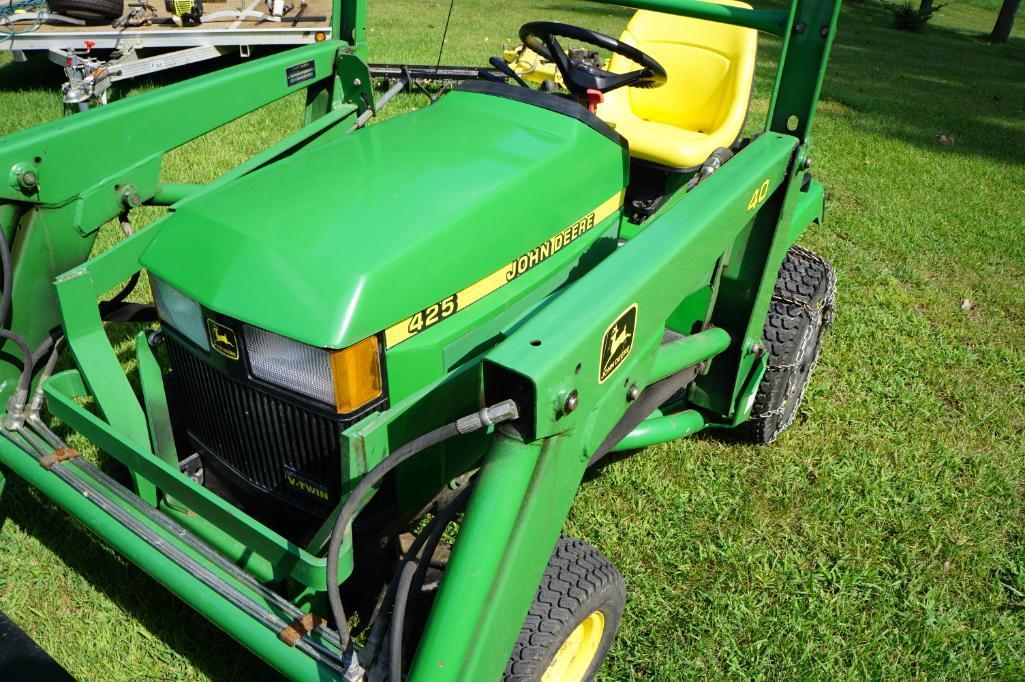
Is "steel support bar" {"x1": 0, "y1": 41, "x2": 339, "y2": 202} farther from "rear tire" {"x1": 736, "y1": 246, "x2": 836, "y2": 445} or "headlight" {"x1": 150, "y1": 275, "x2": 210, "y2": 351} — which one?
"rear tire" {"x1": 736, "y1": 246, "x2": 836, "y2": 445}

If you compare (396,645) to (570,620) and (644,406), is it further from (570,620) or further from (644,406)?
(644,406)

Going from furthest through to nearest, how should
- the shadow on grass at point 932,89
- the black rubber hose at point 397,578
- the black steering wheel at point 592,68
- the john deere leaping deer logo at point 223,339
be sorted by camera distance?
the shadow on grass at point 932,89 → the black steering wheel at point 592,68 → the john deere leaping deer logo at point 223,339 → the black rubber hose at point 397,578

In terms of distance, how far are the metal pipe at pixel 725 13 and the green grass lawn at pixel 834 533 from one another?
4.95ft

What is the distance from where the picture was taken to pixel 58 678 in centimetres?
161

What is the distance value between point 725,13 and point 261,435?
1643 millimetres

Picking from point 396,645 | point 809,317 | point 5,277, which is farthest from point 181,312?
point 809,317

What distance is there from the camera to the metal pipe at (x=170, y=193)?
2.44 meters

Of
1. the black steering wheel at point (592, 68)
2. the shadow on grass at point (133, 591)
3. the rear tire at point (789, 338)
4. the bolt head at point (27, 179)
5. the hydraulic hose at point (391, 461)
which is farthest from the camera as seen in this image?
the rear tire at point (789, 338)

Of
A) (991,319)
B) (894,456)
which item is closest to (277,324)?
(894,456)

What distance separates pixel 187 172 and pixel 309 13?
305cm

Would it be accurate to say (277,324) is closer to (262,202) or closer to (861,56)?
(262,202)

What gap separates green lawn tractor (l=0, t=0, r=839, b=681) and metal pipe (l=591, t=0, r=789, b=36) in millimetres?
12

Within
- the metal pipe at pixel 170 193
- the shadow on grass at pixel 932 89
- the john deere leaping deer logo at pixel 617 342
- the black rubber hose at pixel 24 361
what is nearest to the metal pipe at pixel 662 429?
the john deere leaping deer logo at pixel 617 342

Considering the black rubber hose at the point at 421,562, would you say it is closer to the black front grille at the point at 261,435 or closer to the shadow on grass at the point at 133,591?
the black front grille at the point at 261,435
